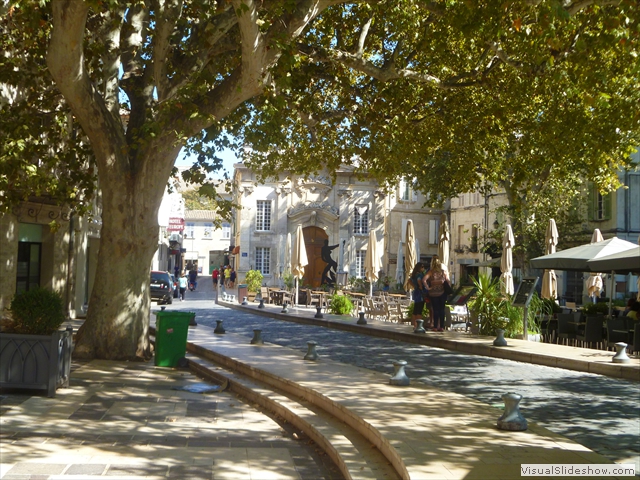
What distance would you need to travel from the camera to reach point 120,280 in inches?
482

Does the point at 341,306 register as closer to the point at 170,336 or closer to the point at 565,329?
the point at 565,329

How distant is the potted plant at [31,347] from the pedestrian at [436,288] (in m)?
9.95

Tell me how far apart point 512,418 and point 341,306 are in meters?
19.4

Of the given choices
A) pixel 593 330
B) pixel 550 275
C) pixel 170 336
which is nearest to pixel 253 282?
pixel 550 275

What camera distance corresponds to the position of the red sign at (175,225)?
38688 millimetres

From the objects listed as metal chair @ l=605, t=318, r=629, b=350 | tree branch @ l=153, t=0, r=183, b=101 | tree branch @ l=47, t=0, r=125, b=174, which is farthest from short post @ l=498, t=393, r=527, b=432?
metal chair @ l=605, t=318, r=629, b=350

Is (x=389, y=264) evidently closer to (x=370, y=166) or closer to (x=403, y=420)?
(x=370, y=166)

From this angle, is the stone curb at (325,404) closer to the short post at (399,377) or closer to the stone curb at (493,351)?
the short post at (399,377)

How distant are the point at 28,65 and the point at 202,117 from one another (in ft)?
15.2

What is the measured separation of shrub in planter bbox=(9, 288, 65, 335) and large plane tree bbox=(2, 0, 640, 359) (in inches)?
125

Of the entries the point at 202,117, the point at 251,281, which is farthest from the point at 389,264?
the point at 202,117

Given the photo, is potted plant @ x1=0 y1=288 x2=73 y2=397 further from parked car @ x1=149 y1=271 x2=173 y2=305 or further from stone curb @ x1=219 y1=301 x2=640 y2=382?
parked car @ x1=149 y1=271 x2=173 y2=305

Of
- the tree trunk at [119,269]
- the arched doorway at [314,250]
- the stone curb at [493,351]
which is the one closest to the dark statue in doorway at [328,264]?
the arched doorway at [314,250]

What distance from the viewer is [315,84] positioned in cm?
1767
